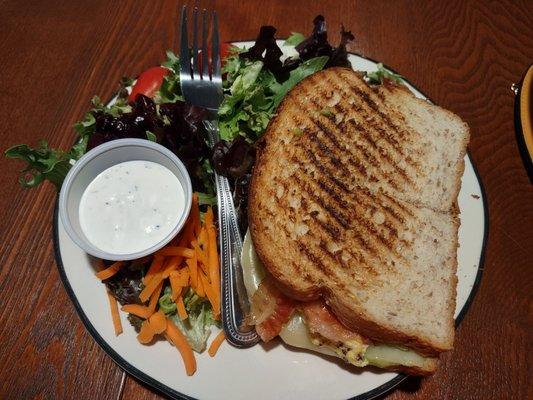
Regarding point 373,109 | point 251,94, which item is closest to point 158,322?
point 251,94

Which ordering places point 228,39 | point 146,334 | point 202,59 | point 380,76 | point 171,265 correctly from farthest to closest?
1. point 228,39
2. point 380,76
3. point 202,59
4. point 171,265
5. point 146,334

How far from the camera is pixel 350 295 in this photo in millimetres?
1725

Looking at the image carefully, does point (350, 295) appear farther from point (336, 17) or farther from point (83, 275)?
point (336, 17)

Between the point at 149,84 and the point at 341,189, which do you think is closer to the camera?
the point at 341,189

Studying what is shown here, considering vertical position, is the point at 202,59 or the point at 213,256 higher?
the point at 202,59

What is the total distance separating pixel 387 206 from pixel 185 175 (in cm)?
92

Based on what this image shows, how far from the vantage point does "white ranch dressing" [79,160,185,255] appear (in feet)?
5.90

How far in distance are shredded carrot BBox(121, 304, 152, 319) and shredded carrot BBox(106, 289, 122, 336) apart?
0.06m

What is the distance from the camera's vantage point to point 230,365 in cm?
182

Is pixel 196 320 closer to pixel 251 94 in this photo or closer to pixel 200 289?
pixel 200 289

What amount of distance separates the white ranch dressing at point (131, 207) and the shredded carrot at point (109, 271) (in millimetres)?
136

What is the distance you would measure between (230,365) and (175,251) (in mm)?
563

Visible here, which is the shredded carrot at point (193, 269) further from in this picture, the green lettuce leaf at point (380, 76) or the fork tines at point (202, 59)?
the green lettuce leaf at point (380, 76)

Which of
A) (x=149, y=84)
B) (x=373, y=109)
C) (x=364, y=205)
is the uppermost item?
(x=373, y=109)
